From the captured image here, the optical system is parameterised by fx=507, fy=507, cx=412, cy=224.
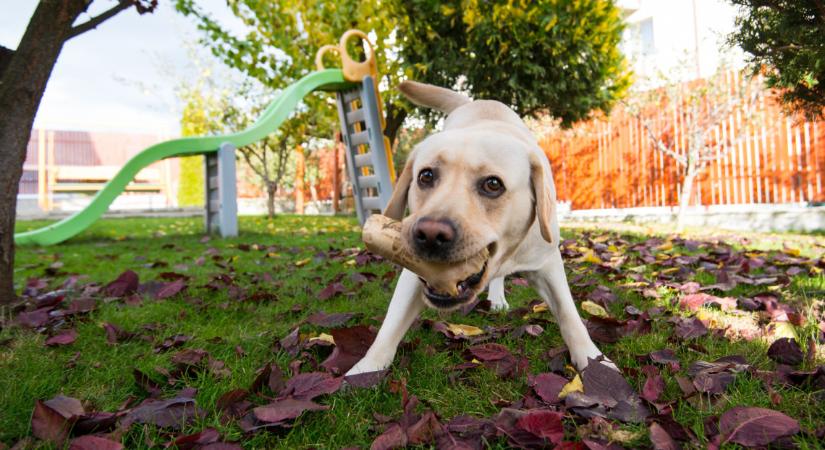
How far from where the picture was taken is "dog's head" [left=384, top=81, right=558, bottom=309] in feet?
5.92

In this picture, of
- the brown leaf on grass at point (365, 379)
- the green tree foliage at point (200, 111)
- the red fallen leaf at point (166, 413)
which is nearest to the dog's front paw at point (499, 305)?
the brown leaf on grass at point (365, 379)

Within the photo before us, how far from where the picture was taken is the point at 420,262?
1.83 m

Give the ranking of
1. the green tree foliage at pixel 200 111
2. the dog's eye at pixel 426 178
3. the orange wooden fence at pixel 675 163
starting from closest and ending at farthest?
1. the dog's eye at pixel 426 178
2. the orange wooden fence at pixel 675 163
3. the green tree foliage at pixel 200 111

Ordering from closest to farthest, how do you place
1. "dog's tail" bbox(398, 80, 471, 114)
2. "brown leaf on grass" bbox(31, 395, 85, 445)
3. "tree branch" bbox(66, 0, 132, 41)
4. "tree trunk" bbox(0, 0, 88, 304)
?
"brown leaf on grass" bbox(31, 395, 85, 445) → "tree trunk" bbox(0, 0, 88, 304) → "tree branch" bbox(66, 0, 132, 41) → "dog's tail" bbox(398, 80, 471, 114)

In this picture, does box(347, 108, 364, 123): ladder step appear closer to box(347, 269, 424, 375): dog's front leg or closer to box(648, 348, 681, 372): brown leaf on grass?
box(347, 269, 424, 375): dog's front leg

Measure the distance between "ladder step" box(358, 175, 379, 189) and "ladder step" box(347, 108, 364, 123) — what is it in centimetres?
100

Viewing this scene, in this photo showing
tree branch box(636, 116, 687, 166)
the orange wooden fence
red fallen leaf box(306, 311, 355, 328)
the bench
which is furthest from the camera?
the bench

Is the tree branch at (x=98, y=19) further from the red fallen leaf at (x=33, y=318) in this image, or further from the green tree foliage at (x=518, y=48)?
the green tree foliage at (x=518, y=48)

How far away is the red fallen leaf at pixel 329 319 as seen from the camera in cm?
257

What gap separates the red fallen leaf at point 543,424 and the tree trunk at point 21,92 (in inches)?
116

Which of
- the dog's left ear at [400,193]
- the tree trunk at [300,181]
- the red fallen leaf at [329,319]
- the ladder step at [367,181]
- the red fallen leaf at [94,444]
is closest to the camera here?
the red fallen leaf at [94,444]

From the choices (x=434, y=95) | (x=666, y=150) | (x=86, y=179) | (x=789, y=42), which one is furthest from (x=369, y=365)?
(x=86, y=179)

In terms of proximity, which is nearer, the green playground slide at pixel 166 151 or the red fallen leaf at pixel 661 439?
the red fallen leaf at pixel 661 439

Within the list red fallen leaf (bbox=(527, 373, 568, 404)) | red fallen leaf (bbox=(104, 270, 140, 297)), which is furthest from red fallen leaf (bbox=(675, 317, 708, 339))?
red fallen leaf (bbox=(104, 270, 140, 297))
